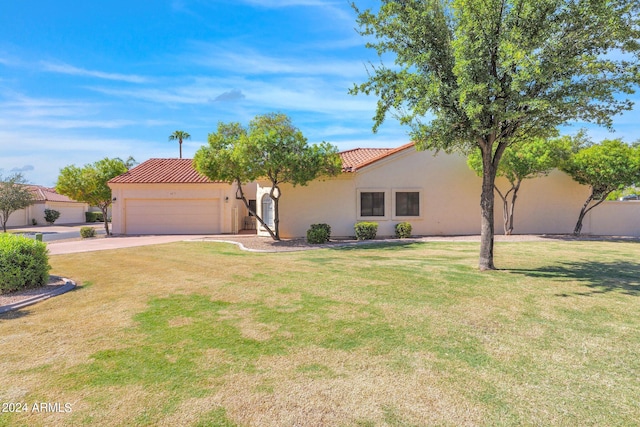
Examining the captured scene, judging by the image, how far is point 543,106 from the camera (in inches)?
316

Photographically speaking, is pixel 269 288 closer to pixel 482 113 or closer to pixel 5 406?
pixel 5 406

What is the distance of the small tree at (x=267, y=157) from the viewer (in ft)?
54.4

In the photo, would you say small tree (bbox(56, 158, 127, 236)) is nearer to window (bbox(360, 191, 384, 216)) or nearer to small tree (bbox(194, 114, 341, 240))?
small tree (bbox(194, 114, 341, 240))

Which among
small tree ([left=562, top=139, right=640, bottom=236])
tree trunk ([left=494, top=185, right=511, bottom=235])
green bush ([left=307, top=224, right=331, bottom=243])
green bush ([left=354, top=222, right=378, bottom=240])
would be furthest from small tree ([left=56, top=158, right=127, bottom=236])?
small tree ([left=562, top=139, right=640, bottom=236])

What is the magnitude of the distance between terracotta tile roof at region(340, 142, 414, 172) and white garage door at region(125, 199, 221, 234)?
9.92m

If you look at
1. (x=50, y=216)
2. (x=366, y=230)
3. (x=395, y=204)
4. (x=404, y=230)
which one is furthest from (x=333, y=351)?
(x=50, y=216)

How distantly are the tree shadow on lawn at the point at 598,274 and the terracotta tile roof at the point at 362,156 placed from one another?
11.5 meters

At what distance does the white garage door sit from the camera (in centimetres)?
2586

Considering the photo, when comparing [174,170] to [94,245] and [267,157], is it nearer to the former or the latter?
[94,245]

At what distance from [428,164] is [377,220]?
457 centimetres

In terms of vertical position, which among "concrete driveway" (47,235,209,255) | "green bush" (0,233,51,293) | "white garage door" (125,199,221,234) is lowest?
"concrete driveway" (47,235,209,255)

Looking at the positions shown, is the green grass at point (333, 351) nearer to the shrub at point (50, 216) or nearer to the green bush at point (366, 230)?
the green bush at point (366, 230)

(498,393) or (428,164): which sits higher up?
(428,164)

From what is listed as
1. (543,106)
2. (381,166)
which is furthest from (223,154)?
(543,106)
